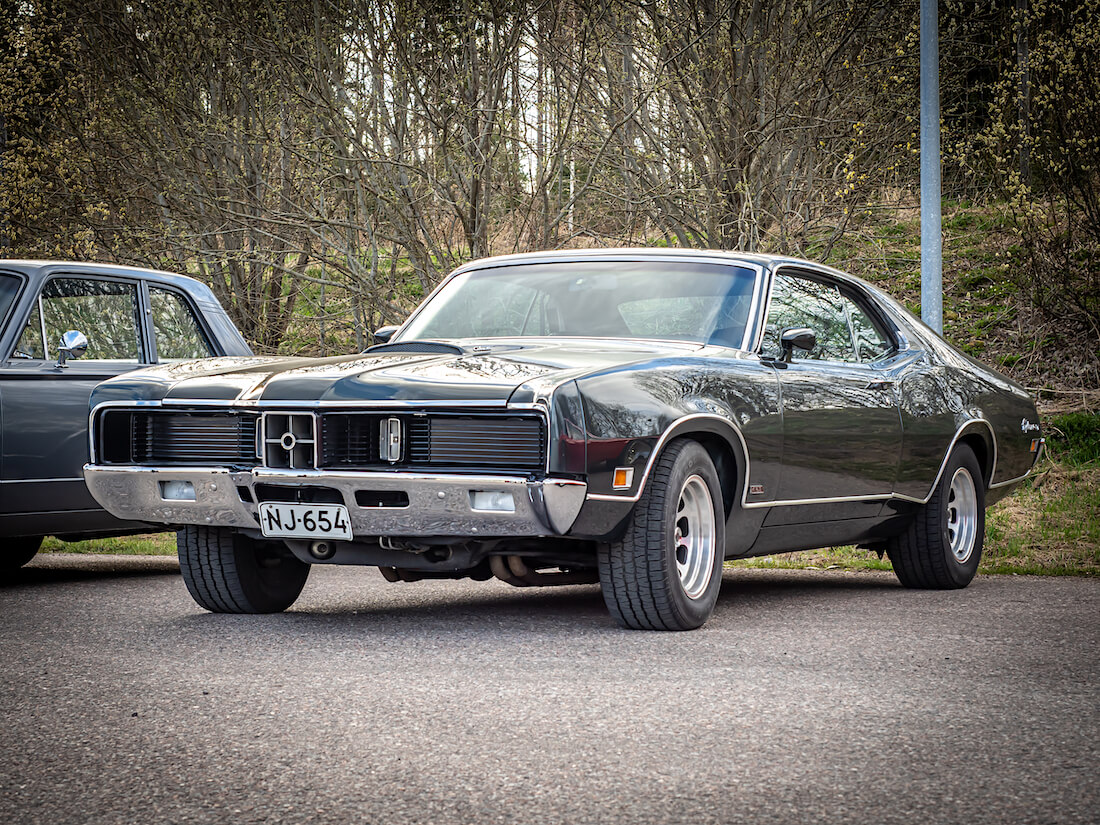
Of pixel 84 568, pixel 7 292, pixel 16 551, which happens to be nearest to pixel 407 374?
pixel 7 292

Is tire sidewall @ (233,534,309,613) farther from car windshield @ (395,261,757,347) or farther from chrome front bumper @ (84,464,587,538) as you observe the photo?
car windshield @ (395,261,757,347)

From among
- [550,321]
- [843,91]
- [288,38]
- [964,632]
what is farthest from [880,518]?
[288,38]

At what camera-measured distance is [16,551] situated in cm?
873

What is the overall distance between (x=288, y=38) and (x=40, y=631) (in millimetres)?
8769

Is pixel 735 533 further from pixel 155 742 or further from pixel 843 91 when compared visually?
pixel 843 91

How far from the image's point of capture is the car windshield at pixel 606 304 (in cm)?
651

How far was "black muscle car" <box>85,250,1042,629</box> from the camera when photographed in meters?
5.19

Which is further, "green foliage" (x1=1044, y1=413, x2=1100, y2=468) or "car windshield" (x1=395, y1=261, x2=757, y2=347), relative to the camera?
"green foliage" (x1=1044, y1=413, x2=1100, y2=468)

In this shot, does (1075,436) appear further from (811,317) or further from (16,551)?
(16,551)

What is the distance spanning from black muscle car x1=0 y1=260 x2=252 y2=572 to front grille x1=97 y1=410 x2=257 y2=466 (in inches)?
39.1

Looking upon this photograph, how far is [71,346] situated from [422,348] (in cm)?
227

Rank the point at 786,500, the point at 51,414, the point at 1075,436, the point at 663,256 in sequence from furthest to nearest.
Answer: the point at 1075,436 → the point at 51,414 → the point at 663,256 → the point at 786,500

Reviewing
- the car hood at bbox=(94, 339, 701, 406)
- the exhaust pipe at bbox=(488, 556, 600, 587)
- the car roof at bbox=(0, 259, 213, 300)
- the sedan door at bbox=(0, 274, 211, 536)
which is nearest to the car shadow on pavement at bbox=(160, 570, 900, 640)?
the exhaust pipe at bbox=(488, 556, 600, 587)

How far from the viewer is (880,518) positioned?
7.07 meters
